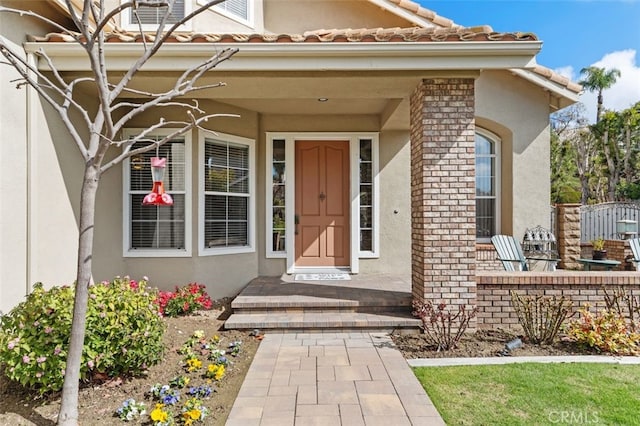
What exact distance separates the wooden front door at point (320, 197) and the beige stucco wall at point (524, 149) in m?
3.11

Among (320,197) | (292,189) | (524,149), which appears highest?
(524,149)

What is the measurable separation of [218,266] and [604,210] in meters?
11.7

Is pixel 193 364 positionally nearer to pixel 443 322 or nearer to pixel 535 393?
pixel 443 322

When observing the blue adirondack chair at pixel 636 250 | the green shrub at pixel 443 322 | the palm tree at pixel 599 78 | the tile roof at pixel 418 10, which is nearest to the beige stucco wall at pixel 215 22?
the tile roof at pixel 418 10

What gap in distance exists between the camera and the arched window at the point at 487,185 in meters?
8.12

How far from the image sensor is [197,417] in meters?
2.84

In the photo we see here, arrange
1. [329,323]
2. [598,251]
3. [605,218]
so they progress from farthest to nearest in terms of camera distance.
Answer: [605,218]
[598,251]
[329,323]

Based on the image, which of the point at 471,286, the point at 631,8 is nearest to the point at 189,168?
the point at 471,286

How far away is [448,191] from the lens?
15.4ft

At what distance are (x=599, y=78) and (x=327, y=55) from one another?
26389 mm

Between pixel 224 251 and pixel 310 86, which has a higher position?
pixel 310 86

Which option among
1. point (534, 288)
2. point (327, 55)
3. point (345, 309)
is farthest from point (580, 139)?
point (327, 55)

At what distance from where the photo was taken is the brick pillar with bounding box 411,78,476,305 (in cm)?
467

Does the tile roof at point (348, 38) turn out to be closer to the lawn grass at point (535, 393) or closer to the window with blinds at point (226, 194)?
the window with blinds at point (226, 194)
